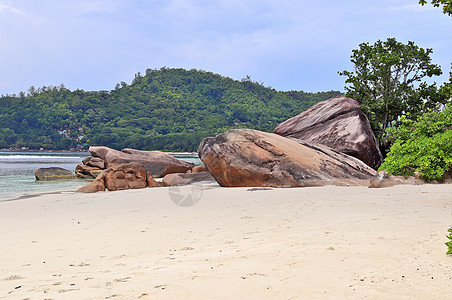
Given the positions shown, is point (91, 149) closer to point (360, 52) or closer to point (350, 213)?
point (360, 52)

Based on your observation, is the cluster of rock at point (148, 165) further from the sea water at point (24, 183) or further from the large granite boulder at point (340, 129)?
the large granite boulder at point (340, 129)

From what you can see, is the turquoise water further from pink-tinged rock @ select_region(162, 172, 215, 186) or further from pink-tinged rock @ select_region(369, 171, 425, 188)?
pink-tinged rock @ select_region(369, 171, 425, 188)

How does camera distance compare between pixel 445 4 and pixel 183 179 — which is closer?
pixel 445 4

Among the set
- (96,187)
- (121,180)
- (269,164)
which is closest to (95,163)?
(121,180)

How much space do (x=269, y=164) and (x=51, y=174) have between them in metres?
15.7

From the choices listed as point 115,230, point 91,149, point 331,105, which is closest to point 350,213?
point 115,230

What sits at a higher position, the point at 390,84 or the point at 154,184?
the point at 390,84

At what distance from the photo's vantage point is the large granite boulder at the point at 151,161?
22844mm

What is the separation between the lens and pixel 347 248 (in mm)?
3369

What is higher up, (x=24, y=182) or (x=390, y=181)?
(x=390, y=181)

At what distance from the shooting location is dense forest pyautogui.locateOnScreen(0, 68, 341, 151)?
87.2 meters

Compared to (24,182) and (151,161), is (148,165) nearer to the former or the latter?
(151,161)

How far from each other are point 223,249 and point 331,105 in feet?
50.9

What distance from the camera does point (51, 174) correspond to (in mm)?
21906
